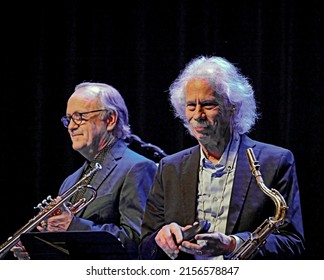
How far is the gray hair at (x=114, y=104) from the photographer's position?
346 centimetres

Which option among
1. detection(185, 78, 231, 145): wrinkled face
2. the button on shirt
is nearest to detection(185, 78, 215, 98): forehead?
detection(185, 78, 231, 145): wrinkled face

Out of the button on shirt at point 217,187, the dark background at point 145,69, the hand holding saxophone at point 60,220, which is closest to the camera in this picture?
the button on shirt at point 217,187

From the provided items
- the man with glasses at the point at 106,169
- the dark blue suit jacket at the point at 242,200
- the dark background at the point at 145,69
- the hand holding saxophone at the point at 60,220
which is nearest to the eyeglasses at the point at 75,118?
the man with glasses at the point at 106,169

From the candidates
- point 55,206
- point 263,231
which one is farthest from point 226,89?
point 55,206

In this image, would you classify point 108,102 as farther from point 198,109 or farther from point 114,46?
point 198,109

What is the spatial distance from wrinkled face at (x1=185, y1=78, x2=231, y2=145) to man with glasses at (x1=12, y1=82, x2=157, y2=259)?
362 millimetres

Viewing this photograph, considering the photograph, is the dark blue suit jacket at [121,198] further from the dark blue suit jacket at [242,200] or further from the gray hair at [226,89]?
the gray hair at [226,89]

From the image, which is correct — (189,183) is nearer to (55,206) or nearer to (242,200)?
(242,200)

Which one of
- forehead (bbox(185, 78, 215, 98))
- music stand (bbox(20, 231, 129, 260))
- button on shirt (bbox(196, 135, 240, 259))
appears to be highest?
forehead (bbox(185, 78, 215, 98))

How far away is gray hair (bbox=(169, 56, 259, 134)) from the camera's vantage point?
3.07 meters

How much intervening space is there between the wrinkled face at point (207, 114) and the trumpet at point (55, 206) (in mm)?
580

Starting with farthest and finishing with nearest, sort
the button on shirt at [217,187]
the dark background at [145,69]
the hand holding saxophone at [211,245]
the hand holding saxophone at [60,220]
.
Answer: the dark background at [145,69], the hand holding saxophone at [60,220], the button on shirt at [217,187], the hand holding saxophone at [211,245]

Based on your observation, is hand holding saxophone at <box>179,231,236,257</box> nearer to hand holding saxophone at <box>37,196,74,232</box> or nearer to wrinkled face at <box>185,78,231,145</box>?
wrinkled face at <box>185,78,231,145</box>

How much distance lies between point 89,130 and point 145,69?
1.55 feet
